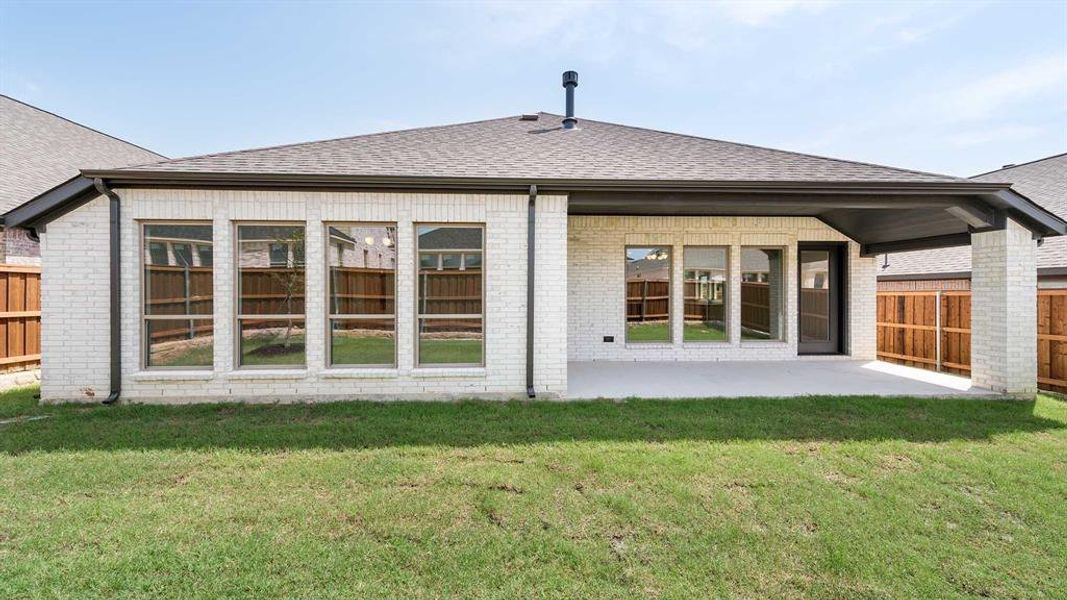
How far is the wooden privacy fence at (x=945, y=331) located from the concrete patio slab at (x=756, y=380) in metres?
0.54

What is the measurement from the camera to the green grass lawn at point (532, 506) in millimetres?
2609

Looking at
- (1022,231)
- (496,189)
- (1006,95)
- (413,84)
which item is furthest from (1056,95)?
(413,84)

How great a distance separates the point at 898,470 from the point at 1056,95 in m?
13.1

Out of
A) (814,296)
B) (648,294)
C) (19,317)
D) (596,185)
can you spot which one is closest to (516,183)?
(596,185)

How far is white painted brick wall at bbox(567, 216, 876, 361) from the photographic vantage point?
9.41 metres

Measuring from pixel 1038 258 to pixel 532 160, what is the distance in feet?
29.1

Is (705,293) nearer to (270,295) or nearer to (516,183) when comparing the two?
(516,183)

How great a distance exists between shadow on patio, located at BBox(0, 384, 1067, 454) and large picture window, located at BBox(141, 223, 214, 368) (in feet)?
2.65

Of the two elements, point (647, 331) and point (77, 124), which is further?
point (77, 124)

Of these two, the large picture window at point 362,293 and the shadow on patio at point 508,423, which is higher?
the large picture window at point 362,293

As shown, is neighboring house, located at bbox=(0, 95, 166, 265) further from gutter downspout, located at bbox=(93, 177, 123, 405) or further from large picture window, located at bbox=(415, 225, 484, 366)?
large picture window, located at bbox=(415, 225, 484, 366)

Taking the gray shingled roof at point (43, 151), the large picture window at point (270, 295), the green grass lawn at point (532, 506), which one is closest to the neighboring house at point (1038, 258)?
the green grass lawn at point (532, 506)

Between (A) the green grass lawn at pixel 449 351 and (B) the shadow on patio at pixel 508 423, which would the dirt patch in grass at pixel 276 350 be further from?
(A) the green grass lawn at pixel 449 351

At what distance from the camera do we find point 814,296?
9.97 meters
